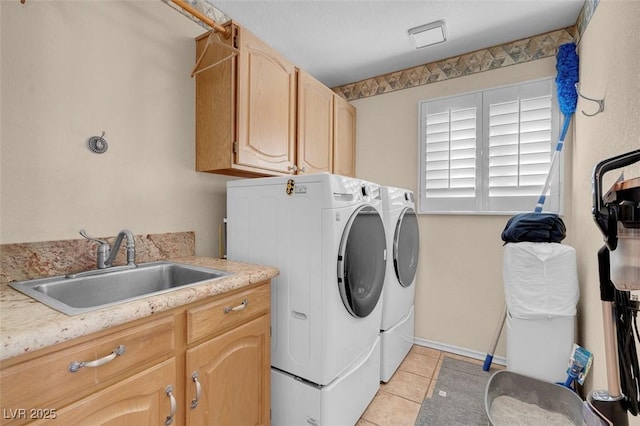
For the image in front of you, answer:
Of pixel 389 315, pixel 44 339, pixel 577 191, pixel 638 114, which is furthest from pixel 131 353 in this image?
pixel 577 191

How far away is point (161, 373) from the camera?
3.05 feet

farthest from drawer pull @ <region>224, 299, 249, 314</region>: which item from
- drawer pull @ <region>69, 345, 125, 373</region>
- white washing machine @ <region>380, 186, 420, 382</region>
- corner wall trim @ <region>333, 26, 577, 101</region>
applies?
corner wall trim @ <region>333, 26, 577, 101</region>

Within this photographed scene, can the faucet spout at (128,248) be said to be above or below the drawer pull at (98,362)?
above

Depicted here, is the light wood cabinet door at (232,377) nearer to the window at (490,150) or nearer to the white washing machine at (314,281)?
the white washing machine at (314,281)

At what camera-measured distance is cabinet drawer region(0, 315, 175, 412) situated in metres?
0.64

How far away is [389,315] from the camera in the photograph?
2043 mm

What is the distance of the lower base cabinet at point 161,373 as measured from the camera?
2.20 ft

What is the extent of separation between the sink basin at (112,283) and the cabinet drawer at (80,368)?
16 centimetres

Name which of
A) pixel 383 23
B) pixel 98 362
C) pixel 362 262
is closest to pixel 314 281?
pixel 362 262

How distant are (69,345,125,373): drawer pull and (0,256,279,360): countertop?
8cm

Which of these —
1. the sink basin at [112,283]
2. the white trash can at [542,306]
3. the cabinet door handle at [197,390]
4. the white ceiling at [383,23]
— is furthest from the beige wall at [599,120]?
the sink basin at [112,283]

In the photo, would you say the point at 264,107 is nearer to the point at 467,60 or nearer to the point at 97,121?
the point at 97,121

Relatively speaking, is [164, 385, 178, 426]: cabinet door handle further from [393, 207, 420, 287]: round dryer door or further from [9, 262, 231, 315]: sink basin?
[393, 207, 420, 287]: round dryer door

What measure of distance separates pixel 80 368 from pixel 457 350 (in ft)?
8.72
